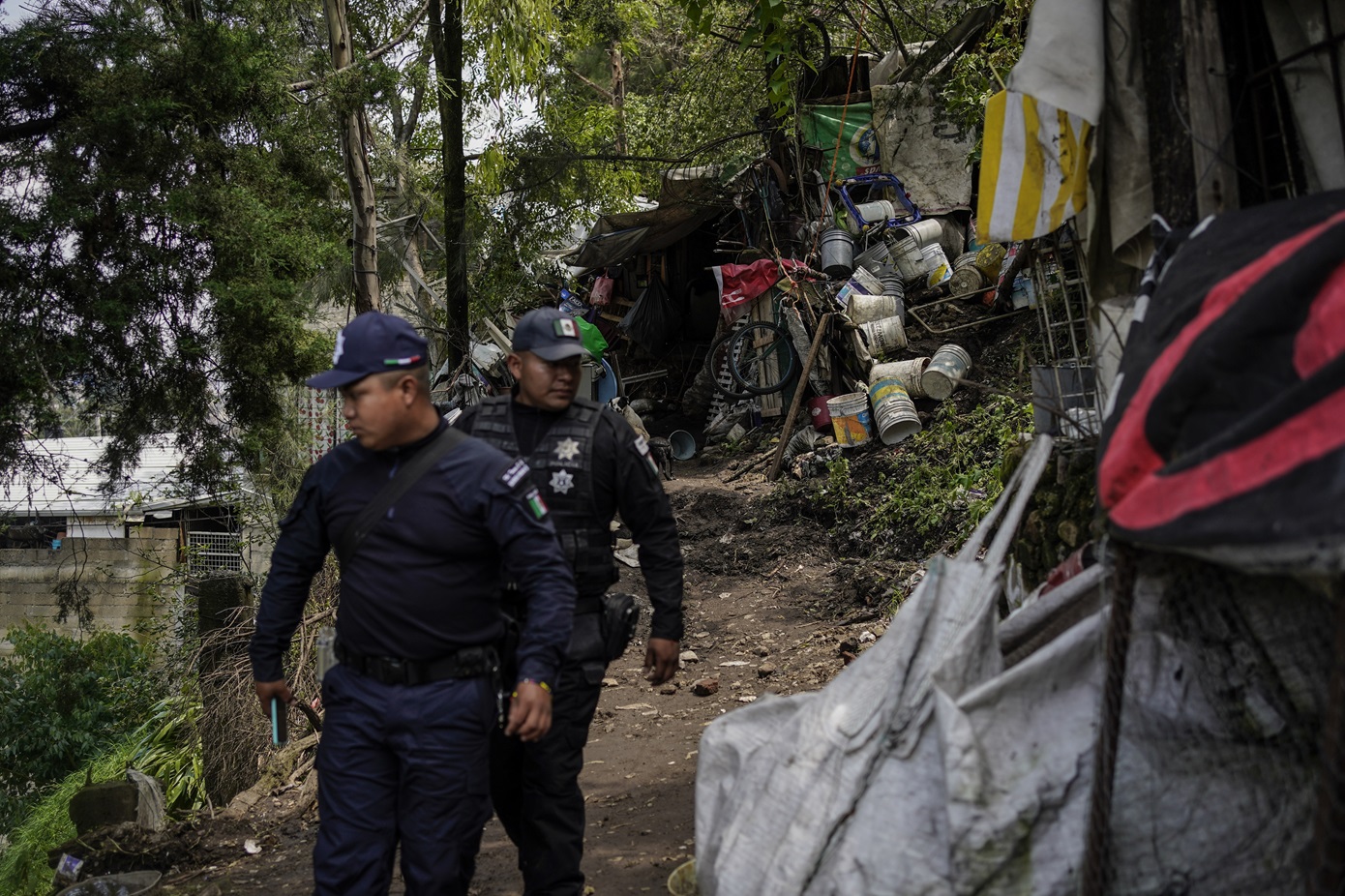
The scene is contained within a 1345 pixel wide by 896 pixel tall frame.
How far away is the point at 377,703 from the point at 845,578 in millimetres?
6065

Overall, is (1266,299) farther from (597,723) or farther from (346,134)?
(346,134)

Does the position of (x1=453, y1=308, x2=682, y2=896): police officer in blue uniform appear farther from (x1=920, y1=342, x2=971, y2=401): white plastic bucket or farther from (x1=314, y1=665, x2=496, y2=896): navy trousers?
(x1=920, y1=342, x2=971, y2=401): white plastic bucket

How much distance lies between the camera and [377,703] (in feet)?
9.91

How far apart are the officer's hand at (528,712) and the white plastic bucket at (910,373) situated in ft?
28.1

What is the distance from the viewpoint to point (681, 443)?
48.8 feet

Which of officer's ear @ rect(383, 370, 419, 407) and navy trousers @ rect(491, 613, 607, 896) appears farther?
navy trousers @ rect(491, 613, 607, 896)

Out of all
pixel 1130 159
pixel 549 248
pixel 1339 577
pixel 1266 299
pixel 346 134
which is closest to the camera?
pixel 1339 577

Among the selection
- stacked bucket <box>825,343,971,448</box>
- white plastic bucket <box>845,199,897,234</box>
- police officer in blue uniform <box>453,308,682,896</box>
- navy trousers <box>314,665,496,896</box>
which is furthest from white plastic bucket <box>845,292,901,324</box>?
navy trousers <box>314,665,496,896</box>

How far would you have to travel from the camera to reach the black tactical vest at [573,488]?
3750 mm

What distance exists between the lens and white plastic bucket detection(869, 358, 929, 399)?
11.0 metres

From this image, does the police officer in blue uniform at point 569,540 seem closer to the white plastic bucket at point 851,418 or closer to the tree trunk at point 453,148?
the tree trunk at point 453,148

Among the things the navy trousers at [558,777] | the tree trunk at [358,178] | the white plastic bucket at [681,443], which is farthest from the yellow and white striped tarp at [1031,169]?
the white plastic bucket at [681,443]

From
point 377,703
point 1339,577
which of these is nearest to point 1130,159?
point 1339,577

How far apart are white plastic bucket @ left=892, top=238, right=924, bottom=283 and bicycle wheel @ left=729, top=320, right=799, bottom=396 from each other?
160 centimetres
